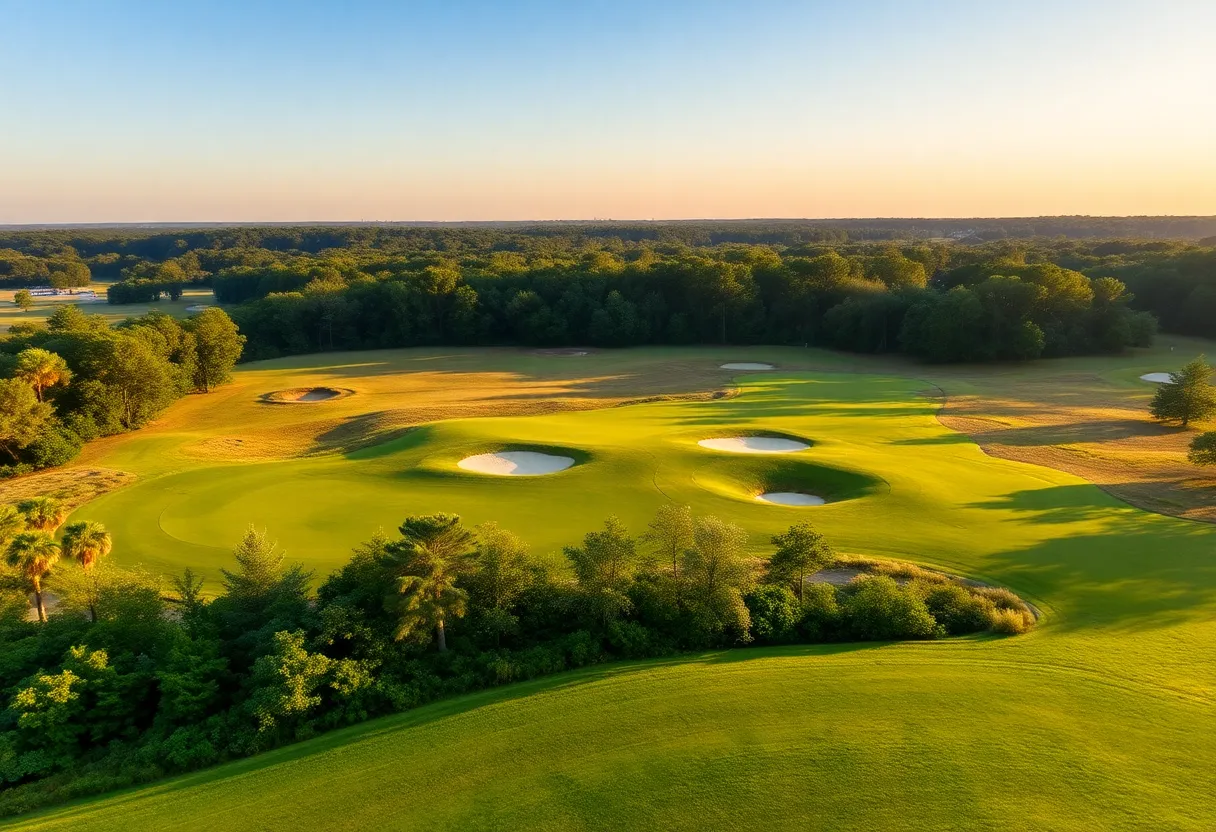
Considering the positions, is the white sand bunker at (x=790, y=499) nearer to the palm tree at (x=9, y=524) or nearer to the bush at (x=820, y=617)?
the bush at (x=820, y=617)

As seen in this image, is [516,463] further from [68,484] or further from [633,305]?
[633,305]

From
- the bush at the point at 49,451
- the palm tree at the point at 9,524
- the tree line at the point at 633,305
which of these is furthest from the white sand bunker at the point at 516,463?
the tree line at the point at 633,305

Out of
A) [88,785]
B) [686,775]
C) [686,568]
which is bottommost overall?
[88,785]

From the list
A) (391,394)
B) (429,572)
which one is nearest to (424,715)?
(429,572)

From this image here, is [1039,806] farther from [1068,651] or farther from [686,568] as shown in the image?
[686,568]

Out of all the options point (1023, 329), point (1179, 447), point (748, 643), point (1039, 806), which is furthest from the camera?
point (1023, 329)

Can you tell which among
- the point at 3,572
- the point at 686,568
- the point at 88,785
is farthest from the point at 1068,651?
the point at 3,572

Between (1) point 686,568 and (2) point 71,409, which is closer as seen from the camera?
(1) point 686,568
